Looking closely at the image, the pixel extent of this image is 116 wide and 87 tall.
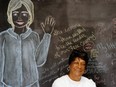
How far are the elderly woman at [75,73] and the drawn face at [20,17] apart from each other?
0.70 m

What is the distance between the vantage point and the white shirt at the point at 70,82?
3301mm

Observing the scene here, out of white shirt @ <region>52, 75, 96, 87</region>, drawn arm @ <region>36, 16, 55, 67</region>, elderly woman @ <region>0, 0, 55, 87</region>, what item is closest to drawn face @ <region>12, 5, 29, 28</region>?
elderly woman @ <region>0, 0, 55, 87</region>

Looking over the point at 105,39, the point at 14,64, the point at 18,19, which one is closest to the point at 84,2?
the point at 105,39

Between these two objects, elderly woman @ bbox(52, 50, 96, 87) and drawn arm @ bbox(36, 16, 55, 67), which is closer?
elderly woman @ bbox(52, 50, 96, 87)

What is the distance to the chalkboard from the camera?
3.63m

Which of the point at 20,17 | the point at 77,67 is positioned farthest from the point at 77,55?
the point at 20,17

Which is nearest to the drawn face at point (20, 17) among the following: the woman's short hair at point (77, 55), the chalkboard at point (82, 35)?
the chalkboard at point (82, 35)

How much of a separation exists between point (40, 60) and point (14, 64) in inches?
12.1

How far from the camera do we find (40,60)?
11.9 ft

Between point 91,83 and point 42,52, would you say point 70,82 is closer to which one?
point 91,83

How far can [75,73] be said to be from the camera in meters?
3.33

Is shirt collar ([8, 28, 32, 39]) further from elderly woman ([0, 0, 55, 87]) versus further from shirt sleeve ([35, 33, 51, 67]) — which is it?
shirt sleeve ([35, 33, 51, 67])

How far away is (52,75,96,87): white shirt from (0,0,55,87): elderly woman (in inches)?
15.8

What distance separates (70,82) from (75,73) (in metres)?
0.12
